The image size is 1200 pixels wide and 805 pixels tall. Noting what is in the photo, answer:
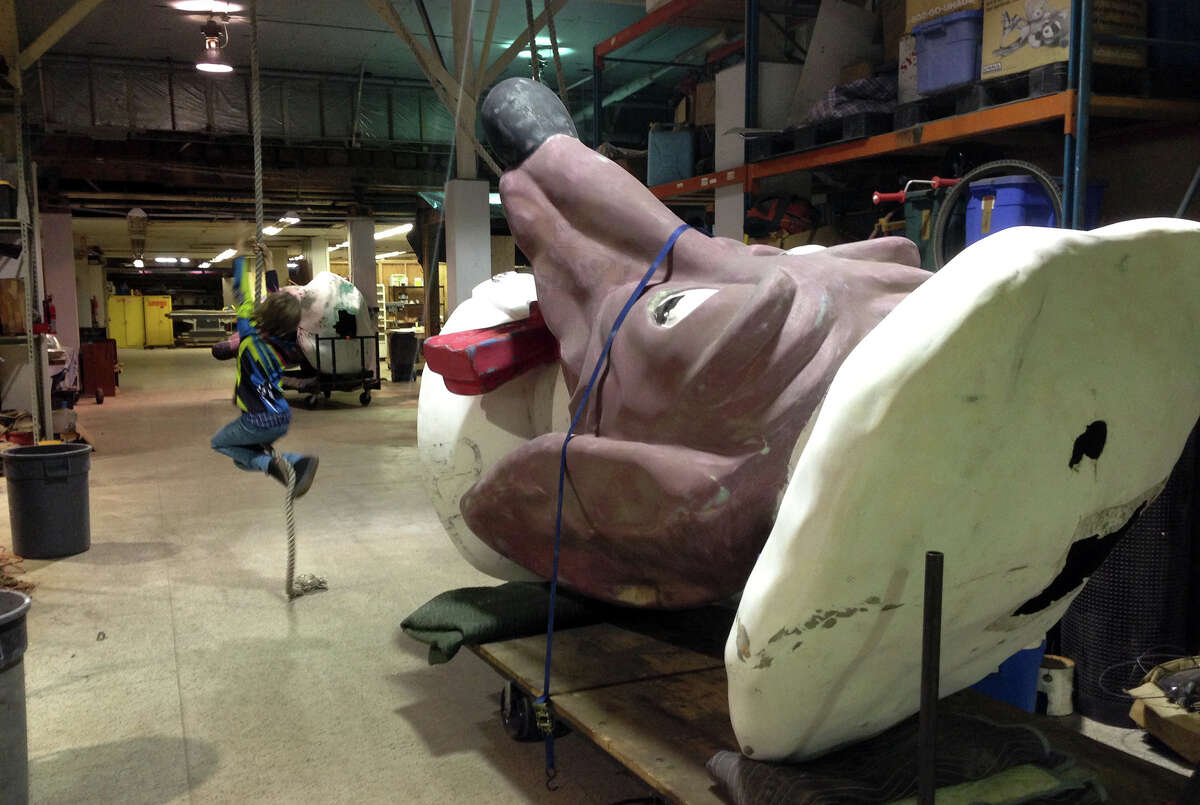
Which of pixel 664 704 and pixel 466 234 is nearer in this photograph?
pixel 664 704

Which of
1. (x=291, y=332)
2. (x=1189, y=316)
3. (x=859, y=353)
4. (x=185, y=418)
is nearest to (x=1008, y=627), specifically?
(x=1189, y=316)

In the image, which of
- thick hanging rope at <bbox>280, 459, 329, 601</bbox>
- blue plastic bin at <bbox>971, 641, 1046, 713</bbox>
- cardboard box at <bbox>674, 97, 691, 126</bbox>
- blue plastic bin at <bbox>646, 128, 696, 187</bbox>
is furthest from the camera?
cardboard box at <bbox>674, 97, 691, 126</bbox>

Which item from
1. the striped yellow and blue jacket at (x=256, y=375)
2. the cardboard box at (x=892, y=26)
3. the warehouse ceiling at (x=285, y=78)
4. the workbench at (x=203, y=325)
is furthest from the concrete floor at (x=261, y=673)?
the workbench at (x=203, y=325)

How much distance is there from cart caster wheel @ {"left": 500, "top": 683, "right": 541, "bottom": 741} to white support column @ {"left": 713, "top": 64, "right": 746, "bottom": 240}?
3.70 metres

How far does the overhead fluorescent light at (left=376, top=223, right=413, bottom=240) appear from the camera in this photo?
18516 millimetres

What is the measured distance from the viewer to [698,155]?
6875 millimetres

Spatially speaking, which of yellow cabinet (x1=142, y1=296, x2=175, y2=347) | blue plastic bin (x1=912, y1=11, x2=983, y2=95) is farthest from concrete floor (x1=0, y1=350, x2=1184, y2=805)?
yellow cabinet (x1=142, y1=296, x2=175, y2=347)

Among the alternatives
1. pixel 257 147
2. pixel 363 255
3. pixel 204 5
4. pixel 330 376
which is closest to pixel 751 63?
pixel 257 147

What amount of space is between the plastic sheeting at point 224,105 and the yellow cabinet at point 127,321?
20573mm

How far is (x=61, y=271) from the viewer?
13.5 meters

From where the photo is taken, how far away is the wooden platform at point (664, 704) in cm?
201

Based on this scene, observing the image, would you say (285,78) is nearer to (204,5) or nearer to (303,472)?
(204,5)

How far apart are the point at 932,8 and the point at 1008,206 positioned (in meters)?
1.20

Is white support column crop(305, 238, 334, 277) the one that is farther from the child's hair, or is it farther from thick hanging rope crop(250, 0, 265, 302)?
thick hanging rope crop(250, 0, 265, 302)
